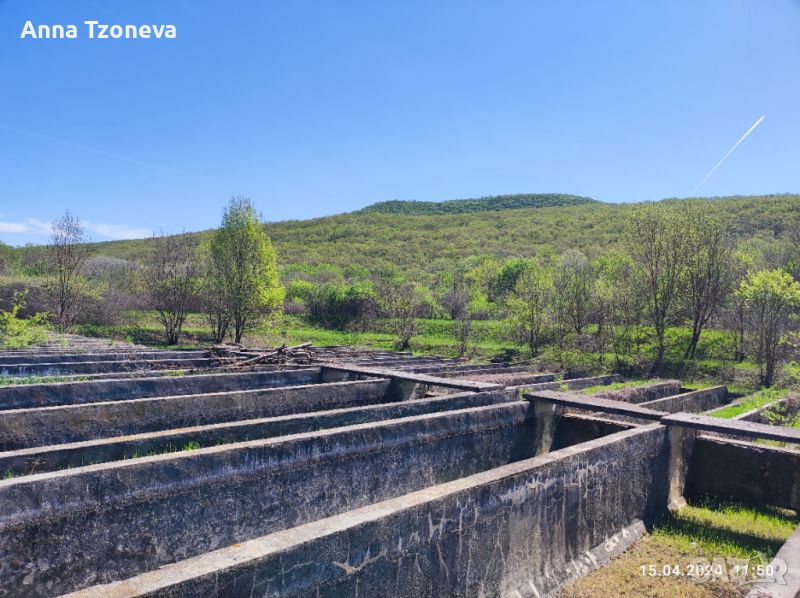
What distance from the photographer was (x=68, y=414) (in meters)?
7.46

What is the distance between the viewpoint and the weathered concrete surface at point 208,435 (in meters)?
5.84

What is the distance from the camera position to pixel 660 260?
A: 22.6 metres

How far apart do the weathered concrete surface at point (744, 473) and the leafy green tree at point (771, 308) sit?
1247 cm

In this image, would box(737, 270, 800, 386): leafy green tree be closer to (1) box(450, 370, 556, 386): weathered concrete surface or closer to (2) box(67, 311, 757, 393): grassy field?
(2) box(67, 311, 757, 393): grassy field

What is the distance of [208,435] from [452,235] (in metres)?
61.6

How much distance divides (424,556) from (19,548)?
3.20m

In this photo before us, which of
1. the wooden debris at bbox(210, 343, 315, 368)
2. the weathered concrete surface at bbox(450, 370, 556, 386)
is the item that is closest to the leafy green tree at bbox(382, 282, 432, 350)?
the weathered concrete surface at bbox(450, 370, 556, 386)

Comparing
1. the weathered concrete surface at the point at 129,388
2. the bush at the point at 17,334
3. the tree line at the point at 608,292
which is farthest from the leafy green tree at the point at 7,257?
the weathered concrete surface at the point at 129,388

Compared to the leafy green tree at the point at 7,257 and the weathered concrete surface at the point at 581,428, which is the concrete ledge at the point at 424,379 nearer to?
the weathered concrete surface at the point at 581,428

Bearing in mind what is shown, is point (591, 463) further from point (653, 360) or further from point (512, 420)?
point (653, 360)

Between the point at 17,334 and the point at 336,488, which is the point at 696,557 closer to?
the point at 336,488

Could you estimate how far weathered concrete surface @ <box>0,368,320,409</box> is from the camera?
8.59 m

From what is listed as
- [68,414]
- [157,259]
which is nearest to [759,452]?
[68,414]

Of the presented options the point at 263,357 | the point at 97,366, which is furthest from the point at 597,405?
the point at 97,366
